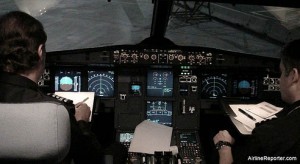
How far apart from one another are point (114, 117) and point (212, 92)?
2.50 feet

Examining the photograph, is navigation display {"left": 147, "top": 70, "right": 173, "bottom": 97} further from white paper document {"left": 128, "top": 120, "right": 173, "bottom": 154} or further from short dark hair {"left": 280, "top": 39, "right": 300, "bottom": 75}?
short dark hair {"left": 280, "top": 39, "right": 300, "bottom": 75}

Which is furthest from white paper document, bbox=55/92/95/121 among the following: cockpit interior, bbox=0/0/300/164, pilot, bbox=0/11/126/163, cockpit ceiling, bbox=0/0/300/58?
cockpit ceiling, bbox=0/0/300/58

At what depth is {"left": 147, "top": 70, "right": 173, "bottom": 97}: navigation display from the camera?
3.08 meters

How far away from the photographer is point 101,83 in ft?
10.1

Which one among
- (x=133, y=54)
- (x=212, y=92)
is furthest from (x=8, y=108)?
(x=212, y=92)

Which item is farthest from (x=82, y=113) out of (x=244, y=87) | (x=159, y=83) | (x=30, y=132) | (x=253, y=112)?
(x=244, y=87)

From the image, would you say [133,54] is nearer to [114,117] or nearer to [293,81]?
[114,117]

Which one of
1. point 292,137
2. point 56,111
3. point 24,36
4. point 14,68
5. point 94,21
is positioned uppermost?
point 94,21

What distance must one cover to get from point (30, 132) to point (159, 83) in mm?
1884

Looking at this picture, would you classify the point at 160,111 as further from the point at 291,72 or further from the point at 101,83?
the point at 291,72

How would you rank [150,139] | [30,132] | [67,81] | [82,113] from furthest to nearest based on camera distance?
[67,81] < [150,139] < [82,113] < [30,132]

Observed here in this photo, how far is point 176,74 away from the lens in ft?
10.1

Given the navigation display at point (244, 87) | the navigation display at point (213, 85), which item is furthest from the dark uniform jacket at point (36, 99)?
the navigation display at point (244, 87)

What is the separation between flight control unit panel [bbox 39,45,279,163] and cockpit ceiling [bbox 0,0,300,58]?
4.22 metres
